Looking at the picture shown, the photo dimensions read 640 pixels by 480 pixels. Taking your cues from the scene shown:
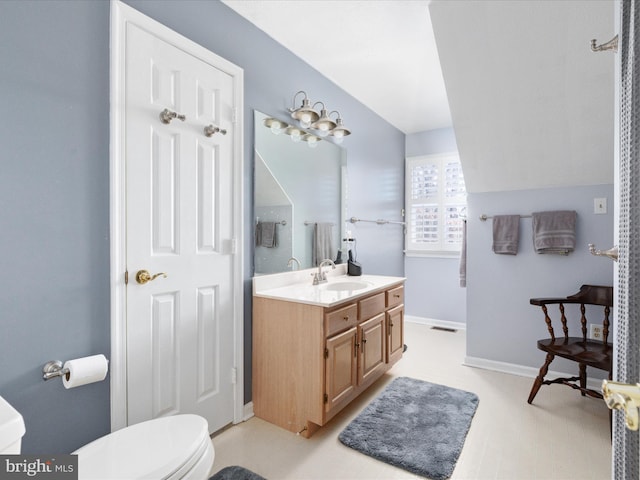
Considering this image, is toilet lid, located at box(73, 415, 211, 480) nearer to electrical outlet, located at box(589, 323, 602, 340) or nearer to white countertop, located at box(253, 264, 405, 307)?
white countertop, located at box(253, 264, 405, 307)

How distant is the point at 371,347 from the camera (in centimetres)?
230

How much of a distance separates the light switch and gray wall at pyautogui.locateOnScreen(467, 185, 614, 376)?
0.08 ft

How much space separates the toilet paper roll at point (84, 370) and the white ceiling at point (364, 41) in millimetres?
2018

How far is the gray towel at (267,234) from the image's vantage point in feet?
7.24

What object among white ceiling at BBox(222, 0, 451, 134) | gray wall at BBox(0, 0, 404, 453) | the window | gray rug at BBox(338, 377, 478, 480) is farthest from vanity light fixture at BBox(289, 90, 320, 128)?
Result: the window

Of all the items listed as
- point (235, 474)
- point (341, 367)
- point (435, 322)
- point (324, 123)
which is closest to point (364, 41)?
point (324, 123)

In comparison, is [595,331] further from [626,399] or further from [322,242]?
[626,399]

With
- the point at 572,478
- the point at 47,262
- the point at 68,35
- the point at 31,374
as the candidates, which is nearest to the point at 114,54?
the point at 68,35

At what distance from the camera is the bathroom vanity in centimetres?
182

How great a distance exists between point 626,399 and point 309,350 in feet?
4.99

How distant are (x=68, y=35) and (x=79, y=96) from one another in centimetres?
23

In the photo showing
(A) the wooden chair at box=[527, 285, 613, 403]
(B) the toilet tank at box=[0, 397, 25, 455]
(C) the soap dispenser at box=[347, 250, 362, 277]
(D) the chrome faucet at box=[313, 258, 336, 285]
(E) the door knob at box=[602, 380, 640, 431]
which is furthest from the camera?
(C) the soap dispenser at box=[347, 250, 362, 277]

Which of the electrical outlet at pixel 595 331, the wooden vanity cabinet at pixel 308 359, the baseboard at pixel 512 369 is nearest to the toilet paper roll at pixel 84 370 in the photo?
the wooden vanity cabinet at pixel 308 359

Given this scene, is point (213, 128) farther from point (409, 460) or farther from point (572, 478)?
point (572, 478)
